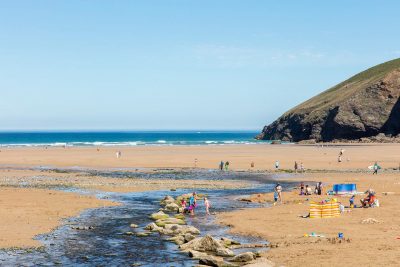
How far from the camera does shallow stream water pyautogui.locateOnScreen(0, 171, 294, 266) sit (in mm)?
21625

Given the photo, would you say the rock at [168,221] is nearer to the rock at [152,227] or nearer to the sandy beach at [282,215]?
the rock at [152,227]

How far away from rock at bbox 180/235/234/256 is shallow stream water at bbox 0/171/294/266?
27.8 inches

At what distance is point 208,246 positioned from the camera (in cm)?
2297

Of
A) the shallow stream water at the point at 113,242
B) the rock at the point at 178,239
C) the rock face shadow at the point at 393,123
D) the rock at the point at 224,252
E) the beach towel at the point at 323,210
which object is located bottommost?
the shallow stream water at the point at 113,242

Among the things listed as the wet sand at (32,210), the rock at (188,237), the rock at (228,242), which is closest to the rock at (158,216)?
the wet sand at (32,210)

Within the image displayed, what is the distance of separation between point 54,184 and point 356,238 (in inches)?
1422

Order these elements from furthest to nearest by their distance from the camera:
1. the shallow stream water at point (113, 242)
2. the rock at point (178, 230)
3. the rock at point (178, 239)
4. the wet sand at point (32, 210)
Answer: the rock at point (178, 230)
the wet sand at point (32, 210)
the rock at point (178, 239)
the shallow stream water at point (113, 242)

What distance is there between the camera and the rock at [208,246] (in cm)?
2233

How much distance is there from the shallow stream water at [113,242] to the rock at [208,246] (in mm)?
706

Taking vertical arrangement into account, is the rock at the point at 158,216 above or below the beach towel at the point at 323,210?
below

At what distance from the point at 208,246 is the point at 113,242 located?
5.43 meters

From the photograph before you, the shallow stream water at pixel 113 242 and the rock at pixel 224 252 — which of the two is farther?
the rock at pixel 224 252

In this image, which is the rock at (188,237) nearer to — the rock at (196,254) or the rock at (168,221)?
the rock at (196,254)

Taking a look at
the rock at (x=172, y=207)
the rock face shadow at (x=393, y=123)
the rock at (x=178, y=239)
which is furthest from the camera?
the rock face shadow at (x=393, y=123)
